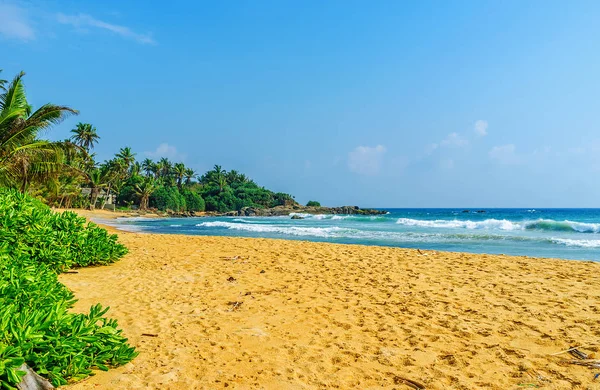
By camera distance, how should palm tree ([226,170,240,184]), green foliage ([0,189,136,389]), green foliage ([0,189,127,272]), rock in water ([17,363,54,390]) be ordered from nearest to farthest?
rock in water ([17,363,54,390])
green foliage ([0,189,136,389])
green foliage ([0,189,127,272])
palm tree ([226,170,240,184])

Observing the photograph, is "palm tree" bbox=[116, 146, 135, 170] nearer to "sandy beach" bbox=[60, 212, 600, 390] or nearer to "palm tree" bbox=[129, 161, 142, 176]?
"palm tree" bbox=[129, 161, 142, 176]

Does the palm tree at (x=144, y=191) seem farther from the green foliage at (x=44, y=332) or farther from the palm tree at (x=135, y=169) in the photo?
the green foliage at (x=44, y=332)

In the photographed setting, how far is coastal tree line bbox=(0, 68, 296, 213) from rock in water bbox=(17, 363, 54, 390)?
38.3 feet

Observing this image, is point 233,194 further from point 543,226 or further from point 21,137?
point 21,137

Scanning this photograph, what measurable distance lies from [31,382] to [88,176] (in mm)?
16394

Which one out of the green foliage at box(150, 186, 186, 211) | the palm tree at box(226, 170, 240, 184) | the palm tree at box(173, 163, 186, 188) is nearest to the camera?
the green foliage at box(150, 186, 186, 211)

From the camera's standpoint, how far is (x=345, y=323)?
16.2ft

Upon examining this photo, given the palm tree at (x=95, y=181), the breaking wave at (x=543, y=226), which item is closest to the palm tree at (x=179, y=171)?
the palm tree at (x=95, y=181)

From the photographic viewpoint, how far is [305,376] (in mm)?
3453

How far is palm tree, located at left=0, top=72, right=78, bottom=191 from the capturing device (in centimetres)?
1220

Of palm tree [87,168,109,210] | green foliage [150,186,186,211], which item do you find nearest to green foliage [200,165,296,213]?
green foliage [150,186,186,211]

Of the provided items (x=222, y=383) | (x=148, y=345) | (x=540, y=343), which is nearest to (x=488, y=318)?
(x=540, y=343)

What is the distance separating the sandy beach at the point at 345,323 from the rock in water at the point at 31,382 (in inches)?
11.2

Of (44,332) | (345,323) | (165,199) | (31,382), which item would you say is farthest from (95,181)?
(31,382)
